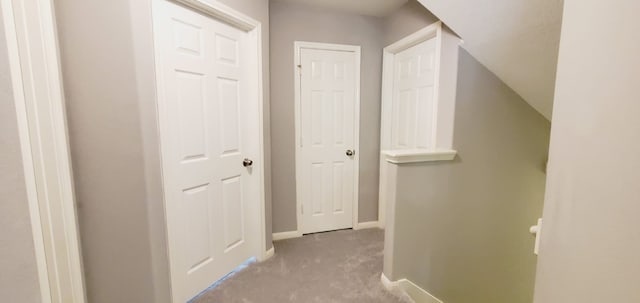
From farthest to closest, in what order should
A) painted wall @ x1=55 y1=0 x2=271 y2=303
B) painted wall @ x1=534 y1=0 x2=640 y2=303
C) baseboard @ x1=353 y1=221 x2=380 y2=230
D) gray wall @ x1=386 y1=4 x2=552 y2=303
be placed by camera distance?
1. baseboard @ x1=353 y1=221 x2=380 y2=230
2. gray wall @ x1=386 y1=4 x2=552 y2=303
3. painted wall @ x1=55 y1=0 x2=271 y2=303
4. painted wall @ x1=534 y1=0 x2=640 y2=303

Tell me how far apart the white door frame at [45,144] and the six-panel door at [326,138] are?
1.77 m

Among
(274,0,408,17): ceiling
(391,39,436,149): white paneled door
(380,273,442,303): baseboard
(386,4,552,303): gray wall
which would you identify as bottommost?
(380,273,442,303): baseboard

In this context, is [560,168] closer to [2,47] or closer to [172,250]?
[2,47]

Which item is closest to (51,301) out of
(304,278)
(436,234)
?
(304,278)

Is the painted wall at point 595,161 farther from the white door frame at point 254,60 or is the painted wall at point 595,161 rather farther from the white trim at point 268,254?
the white trim at point 268,254

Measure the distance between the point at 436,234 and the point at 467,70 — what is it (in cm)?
128

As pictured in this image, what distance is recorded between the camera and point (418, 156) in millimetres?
1734

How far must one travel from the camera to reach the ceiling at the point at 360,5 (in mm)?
2254

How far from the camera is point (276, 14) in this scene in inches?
90.0

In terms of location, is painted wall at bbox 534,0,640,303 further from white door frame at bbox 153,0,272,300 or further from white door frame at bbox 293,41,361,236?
white door frame at bbox 293,41,361,236

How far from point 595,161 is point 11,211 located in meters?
1.43

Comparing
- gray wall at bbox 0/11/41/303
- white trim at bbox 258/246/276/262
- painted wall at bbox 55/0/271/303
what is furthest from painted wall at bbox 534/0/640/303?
white trim at bbox 258/246/276/262

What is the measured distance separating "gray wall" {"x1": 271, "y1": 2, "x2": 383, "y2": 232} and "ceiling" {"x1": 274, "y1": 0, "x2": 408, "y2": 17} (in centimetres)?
7

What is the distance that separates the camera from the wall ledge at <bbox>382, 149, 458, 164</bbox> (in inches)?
66.7
